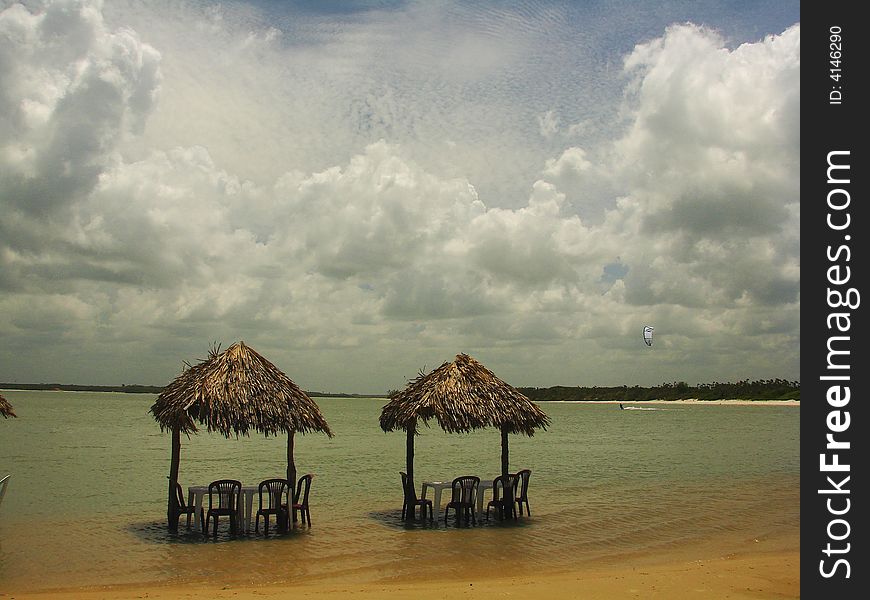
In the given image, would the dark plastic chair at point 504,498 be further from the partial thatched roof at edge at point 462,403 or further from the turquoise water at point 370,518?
the partial thatched roof at edge at point 462,403

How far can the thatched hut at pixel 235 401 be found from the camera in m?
12.6

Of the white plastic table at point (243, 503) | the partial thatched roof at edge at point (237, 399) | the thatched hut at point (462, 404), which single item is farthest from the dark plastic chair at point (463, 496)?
the white plastic table at point (243, 503)

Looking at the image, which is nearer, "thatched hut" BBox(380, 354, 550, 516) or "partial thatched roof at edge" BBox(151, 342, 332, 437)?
"partial thatched roof at edge" BBox(151, 342, 332, 437)

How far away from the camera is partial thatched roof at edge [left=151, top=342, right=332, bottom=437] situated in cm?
1255

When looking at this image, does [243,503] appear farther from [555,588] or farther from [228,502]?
[555,588]

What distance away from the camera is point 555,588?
9.34 metres

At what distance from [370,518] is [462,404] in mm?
3541

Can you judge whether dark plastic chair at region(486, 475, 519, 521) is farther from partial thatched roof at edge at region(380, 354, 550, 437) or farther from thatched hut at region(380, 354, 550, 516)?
partial thatched roof at edge at region(380, 354, 550, 437)

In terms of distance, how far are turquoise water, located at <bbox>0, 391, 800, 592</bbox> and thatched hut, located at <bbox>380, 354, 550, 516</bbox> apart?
1.93 meters

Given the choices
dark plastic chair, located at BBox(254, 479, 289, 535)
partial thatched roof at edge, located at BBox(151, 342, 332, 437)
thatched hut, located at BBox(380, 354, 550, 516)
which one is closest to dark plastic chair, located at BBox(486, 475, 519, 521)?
thatched hut, located at BBox(380, 354, 550, 516)

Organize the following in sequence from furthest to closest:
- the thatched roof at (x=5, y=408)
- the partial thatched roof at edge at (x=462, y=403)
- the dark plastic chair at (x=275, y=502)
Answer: the thatched roof at (x=5, y=408), the partial thatched roof at edge at (x=462, y=403), the dark plastic chair at (x=275, y=502)

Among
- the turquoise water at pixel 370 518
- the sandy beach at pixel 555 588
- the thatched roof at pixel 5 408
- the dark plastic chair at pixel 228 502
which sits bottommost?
the turquoise water at pixel 370 518

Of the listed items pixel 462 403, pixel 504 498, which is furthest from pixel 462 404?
pixel 504 498

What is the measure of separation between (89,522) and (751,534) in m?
13.1
